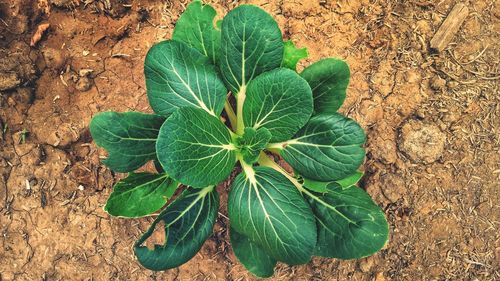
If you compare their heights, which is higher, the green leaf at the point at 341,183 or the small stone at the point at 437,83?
the small stone at the point at 437,83

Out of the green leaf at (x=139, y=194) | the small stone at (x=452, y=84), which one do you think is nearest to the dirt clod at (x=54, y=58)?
the green leaf at (x=139, y=194)

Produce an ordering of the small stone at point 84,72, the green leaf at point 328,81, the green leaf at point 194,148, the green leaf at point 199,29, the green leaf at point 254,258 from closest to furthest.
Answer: the green leaf at point 194,148
the green leaf at point 328,81
the green leaf at point 199,29
the green leaf at point 254,258
the small stone at point 84,72

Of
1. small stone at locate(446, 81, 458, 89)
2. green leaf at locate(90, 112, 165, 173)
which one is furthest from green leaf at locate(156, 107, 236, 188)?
small stone at locate(446, 81, 458, 89)

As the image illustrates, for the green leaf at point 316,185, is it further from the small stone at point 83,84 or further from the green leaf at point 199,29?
the small stone at point 83,84

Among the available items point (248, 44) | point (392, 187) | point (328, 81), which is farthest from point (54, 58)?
point (392, 187)

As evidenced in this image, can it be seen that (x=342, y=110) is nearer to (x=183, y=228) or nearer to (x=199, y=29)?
(x=199, y=29)

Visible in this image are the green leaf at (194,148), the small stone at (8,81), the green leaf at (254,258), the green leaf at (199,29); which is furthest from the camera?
the small stone at (8,81)

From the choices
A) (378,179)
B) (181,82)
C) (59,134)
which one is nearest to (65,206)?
(59,134)

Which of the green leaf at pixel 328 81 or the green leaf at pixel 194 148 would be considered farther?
the green leaf at pixel 328 81
